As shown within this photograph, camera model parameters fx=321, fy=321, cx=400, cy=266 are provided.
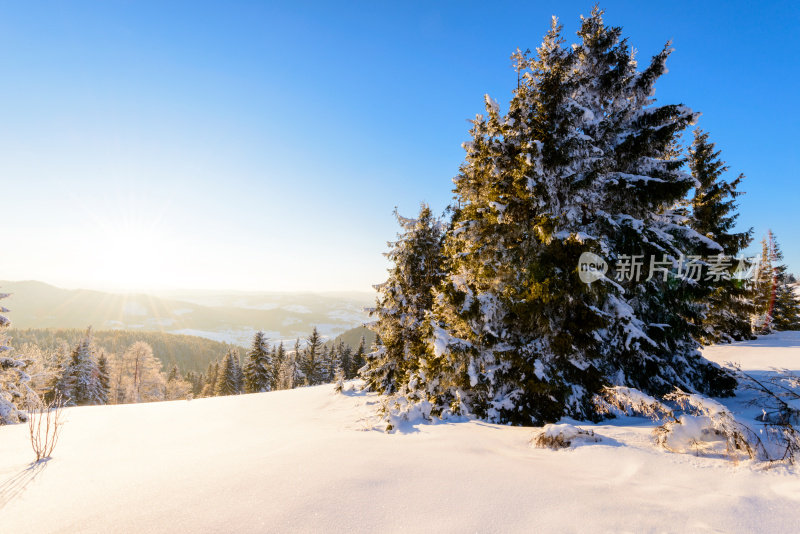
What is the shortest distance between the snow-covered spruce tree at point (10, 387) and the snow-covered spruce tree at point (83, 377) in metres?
26.8

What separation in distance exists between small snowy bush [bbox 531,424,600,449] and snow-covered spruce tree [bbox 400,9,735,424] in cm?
217

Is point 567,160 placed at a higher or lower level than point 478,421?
higher

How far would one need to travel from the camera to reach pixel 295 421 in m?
10.6

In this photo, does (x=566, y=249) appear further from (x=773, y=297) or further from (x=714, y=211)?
(x=773, y=297)

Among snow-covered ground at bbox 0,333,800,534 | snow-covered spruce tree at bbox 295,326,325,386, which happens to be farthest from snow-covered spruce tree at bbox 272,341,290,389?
snow-covered ground at bbox 0,333,800,534

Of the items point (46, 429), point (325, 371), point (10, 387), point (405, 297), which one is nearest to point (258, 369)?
point (325, 371)

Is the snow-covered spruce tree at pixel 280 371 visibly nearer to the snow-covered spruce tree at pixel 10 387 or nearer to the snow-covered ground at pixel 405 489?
the snow-covered spruce tree at pixel 10 387

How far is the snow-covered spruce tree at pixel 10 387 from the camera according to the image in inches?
517

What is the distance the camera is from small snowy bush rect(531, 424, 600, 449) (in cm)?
534

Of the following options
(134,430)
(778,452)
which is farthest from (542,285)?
(134,430)

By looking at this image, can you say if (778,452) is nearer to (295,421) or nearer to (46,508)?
(46,508)

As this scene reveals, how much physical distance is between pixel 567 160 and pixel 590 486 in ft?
24.9

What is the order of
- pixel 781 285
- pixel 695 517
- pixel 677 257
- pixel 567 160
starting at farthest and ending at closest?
pixel 781 285
pixel 677 257
pixel 567 160
pixel 695 517

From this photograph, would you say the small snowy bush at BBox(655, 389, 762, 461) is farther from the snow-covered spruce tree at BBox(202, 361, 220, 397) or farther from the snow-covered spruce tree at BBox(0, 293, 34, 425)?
the snow-covered spruce tree at BBox(202, 361, 220, 397)
